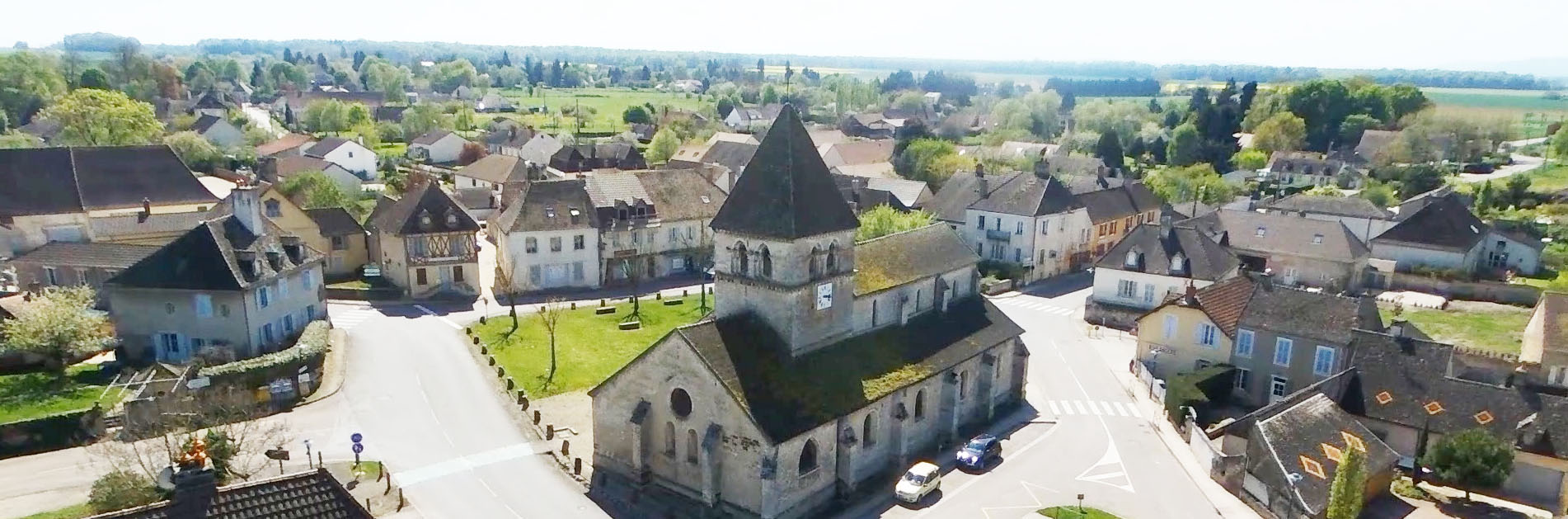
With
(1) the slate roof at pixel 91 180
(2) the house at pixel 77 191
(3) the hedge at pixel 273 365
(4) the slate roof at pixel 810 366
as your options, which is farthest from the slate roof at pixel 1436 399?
(1) the slate roof at pixel 91 180

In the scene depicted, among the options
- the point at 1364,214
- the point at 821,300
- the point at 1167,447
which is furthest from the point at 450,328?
the point at 1364,214

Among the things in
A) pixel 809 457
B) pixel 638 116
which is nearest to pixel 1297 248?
pixel 809 457

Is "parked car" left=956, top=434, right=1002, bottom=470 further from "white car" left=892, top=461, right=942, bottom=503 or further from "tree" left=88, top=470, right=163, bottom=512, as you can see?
"tree" left=88, top=470, right=163, bottom=512

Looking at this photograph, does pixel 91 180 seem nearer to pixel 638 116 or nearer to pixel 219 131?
pixel 219 131

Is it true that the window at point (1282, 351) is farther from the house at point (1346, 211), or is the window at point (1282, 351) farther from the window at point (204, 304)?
the window at point (204, 304)

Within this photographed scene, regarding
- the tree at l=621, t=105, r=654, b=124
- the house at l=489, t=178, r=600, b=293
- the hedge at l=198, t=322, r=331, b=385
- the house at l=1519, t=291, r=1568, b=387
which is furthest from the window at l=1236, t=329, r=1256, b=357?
the tree at l=621, t=105, r=654, b=124
